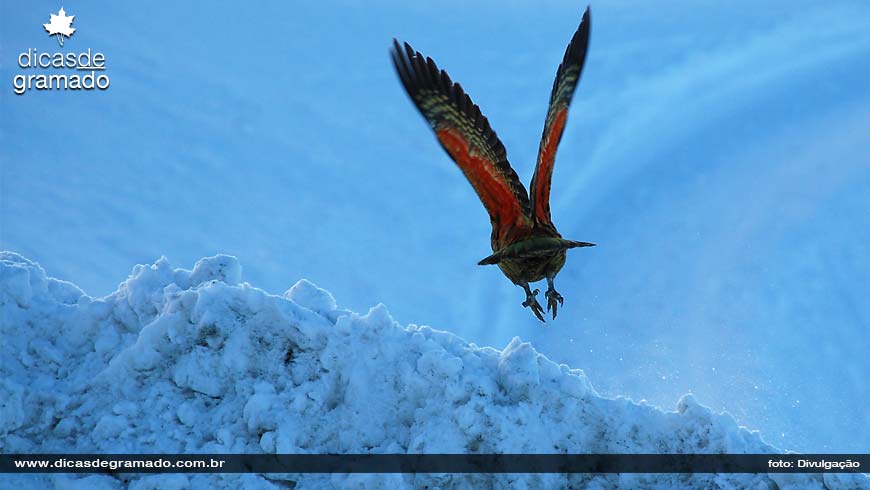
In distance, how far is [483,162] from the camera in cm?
877

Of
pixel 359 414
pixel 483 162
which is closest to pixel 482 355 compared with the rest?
pixel 359 414

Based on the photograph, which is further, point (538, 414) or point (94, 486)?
point (538, 414)

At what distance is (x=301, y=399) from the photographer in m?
12.9

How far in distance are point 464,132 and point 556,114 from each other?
3.36ft

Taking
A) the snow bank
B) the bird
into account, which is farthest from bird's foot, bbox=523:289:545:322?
the snow bank

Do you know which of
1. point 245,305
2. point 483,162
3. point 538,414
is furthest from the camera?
point 245,305

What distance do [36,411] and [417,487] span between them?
641 centimetres

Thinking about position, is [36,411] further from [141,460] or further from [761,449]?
[761,449]

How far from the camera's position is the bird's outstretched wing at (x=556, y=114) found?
8359 millimetres

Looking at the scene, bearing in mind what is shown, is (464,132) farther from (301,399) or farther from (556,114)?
(301,399)

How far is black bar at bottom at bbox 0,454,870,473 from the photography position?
12.3 m

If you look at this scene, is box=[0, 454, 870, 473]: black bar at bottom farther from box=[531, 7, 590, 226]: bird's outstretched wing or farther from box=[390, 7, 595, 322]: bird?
box=[531, 7, 590, 226]: bird's outstretched wing

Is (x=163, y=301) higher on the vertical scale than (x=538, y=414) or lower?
higher

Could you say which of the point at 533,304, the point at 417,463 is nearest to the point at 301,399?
the point at 417,463
